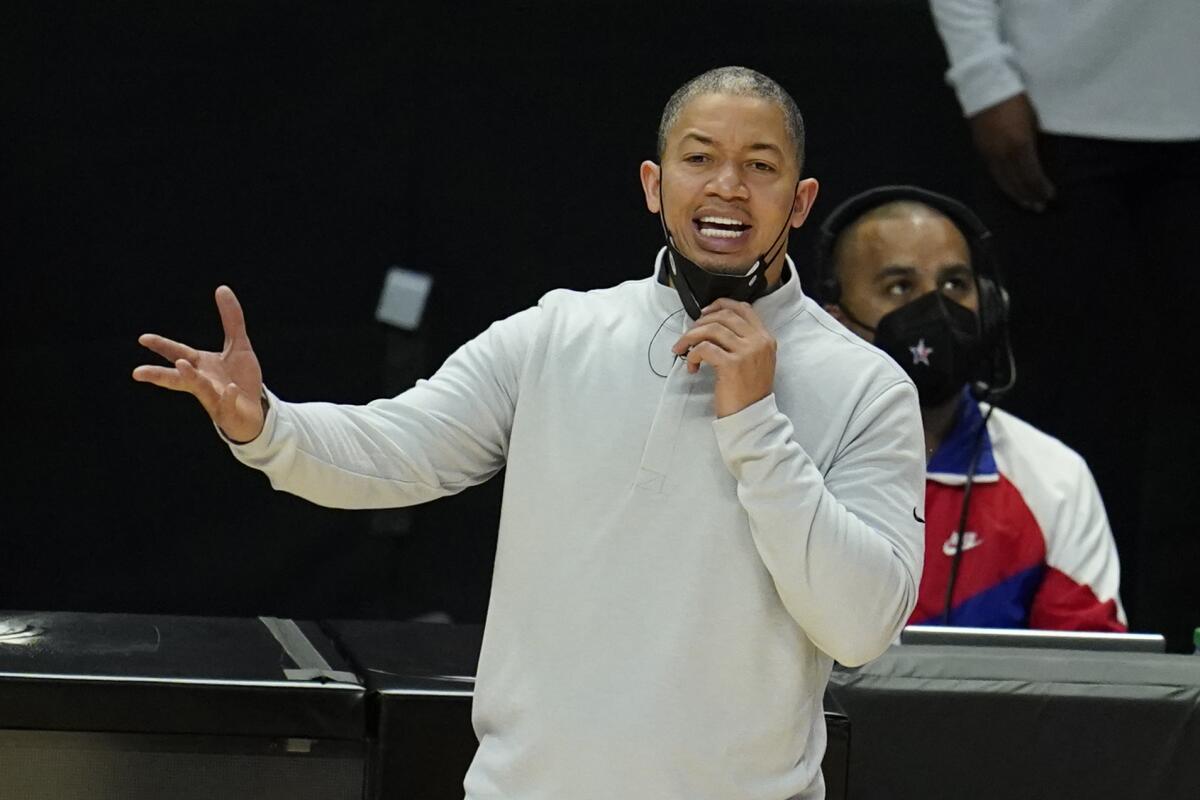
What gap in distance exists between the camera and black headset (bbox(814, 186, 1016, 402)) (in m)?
3.50

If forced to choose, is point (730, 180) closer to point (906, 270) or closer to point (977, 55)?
point (906, 270)

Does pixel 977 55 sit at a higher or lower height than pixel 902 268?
higher

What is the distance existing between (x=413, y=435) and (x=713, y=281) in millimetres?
382

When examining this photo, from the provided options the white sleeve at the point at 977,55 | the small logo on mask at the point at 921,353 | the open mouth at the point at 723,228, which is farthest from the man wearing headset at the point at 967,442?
the open mouth at the point at 723,228

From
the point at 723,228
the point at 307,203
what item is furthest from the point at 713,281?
the point at 307,203

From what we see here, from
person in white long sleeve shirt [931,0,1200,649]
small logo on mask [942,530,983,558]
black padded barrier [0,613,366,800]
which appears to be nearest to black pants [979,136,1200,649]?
person in white long sleeve shirt [931,0,1200,649]

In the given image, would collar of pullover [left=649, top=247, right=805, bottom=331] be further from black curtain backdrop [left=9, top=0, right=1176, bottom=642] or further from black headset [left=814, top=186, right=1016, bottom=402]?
black curtain backdrop [left=9, top=0, right=1176, bottom=642]

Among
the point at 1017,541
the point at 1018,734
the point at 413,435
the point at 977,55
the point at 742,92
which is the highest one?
the point at 977,55

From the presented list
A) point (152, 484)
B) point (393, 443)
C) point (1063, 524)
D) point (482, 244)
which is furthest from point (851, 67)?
point (393, 443)

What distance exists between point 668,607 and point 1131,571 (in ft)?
7.87

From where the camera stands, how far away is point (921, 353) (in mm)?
3404

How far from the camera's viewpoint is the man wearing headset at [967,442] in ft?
11.0

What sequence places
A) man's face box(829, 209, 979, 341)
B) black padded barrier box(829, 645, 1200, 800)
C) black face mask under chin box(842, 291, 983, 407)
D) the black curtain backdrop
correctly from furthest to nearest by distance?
the black curtain backdrop → man's face box(829, 209, 979, 341) → black face mask under chin box(842, 291, 983, 407) → black padded barrier box(829, 645, 1200, 800)

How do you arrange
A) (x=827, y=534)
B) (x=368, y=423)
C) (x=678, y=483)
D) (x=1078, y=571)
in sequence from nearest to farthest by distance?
(x=827, y=534), (x=678, y=483), (x=368, y=423), (x=1078, y=571)
